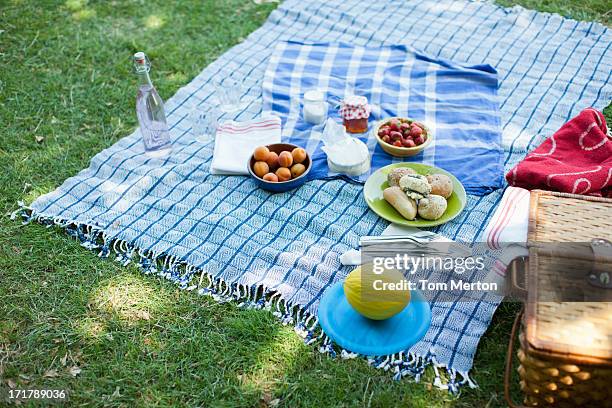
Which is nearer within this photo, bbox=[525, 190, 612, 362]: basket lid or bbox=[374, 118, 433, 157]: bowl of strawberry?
bbox=[525, 190, 612, 362]: basket lid

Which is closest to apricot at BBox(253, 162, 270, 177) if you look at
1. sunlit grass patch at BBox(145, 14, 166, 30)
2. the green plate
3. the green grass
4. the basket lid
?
the green plate

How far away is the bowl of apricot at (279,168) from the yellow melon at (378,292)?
746mm

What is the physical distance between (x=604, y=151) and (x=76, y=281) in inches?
85.7

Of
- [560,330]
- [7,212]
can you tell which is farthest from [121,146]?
[560,330]

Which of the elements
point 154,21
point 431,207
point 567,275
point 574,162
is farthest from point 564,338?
point 154,21

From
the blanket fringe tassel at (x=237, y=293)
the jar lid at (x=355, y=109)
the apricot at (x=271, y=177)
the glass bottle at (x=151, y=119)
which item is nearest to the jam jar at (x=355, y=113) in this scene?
the jar lid at (x=355, y=109)

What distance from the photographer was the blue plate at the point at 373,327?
2018mm

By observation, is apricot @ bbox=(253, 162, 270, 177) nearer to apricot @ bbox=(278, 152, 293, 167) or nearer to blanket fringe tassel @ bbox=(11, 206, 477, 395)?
apricot @ bbox=(278, 152, 293, 167)

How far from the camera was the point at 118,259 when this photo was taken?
240 centimetres

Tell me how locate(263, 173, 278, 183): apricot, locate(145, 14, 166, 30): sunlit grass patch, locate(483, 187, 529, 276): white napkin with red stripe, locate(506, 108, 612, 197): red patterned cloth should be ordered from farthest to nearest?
1. locate(145, 14, 166, 30): sunlit grass patch
2. locate(263, 173, 278, 183): apricot
3. locate(506, 108, 612, 197): red patterned cloth
4. locate(483, 187, 529, 276): white napkin with red stripe

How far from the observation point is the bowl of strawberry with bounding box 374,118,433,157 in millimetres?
2764

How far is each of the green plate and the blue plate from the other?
0.38 metres

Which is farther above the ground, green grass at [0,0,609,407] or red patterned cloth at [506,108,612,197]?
red patterned cloth at [506,108,612,197]

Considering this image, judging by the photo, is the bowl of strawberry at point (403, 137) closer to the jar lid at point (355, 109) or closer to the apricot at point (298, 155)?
the jar lid at point (355, 109)
